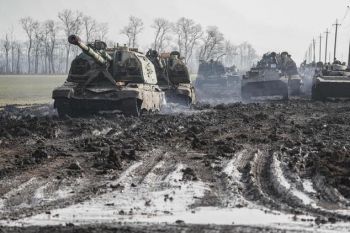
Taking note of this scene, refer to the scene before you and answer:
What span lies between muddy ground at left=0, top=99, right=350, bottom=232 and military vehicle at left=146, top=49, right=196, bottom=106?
8.81m

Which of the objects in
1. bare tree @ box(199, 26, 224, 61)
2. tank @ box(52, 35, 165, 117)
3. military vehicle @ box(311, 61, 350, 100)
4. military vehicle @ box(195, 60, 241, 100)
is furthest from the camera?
bare tree @ box(199, 26, 224, 61)

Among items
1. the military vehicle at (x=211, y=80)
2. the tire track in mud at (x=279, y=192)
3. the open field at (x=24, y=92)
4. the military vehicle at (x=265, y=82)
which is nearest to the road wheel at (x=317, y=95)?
the military vehicle at (x=265, y=82)

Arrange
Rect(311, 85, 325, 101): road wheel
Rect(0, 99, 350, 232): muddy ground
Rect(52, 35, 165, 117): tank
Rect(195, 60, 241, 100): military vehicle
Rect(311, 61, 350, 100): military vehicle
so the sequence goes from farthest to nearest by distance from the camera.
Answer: Rect(195, 60, 241, 100): military vehicle → Rect(311, 85, 325, 101): road wheel → Rect(311, 61, 350, 100): military vehicle → Rect(52, 35, 165, 117): tank → Rect(0, 99, 350, 232): muddy ground

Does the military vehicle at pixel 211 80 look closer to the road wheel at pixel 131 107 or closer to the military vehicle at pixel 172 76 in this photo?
the military vehicle at pixel 172 76

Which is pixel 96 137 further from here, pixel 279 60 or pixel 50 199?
pixel 279 60

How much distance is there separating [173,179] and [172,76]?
620 inches

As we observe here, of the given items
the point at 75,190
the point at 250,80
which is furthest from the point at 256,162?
the point at 250,80

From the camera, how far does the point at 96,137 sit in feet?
39.1

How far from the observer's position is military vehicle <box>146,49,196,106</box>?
22.4 metres

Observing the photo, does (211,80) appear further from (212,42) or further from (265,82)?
(212,42)

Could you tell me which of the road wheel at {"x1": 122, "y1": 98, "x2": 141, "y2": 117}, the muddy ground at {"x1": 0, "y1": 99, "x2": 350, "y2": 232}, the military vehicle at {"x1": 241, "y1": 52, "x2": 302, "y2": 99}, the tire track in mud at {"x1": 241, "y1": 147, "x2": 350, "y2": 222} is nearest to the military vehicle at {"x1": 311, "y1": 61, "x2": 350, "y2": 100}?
the military vehicle at {"x1": 241, "y1": 52, "x2": 302, "y2": 99}

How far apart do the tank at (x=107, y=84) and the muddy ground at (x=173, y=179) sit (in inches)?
134

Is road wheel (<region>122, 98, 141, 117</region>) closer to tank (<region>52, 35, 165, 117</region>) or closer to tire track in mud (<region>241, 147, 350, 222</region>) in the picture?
tank (<region>52, 35, 165, 117</region>)

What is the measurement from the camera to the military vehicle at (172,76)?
73.4 feet
